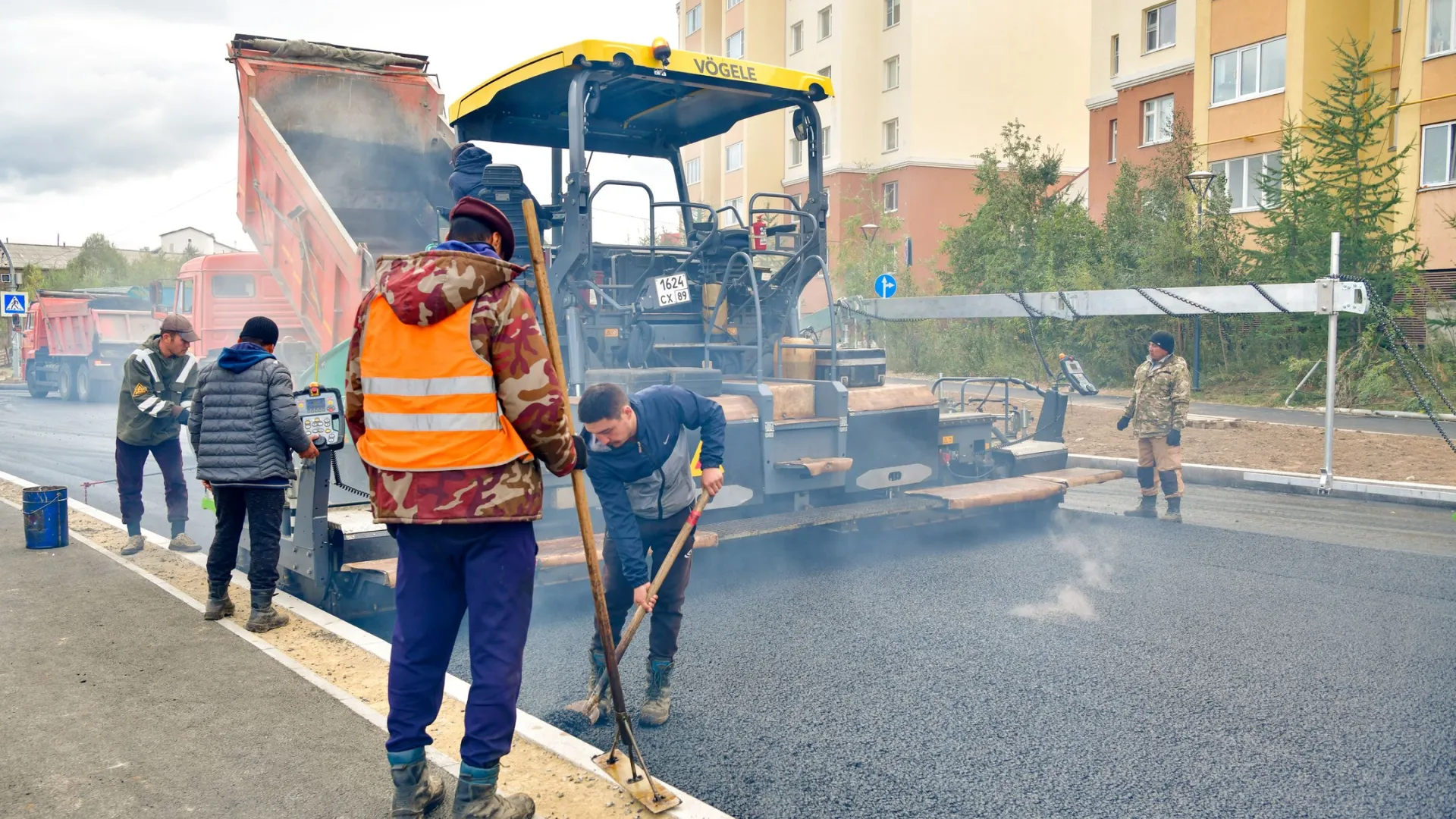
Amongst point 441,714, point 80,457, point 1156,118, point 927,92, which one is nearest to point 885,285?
point 1156,118

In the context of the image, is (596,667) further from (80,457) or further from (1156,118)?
(1156,118)

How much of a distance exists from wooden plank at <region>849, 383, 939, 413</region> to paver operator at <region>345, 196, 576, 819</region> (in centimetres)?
Answer: 393

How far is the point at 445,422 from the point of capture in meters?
2.94

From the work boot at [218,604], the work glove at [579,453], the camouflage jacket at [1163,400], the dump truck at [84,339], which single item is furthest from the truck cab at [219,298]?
the work glove at [579,453]

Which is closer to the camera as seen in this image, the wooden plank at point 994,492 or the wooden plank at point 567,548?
the wooden plank at point 567,548

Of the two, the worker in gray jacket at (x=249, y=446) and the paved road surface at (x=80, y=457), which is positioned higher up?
the worker in gray jacket at (x=249, y=446)

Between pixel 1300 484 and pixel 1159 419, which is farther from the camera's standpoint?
pixel 1300 484

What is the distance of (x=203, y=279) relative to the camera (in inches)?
553

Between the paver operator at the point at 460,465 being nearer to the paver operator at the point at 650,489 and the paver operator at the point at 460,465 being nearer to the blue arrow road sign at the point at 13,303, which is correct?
the paver operator at the point at 650,489

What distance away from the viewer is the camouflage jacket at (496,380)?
114 inches

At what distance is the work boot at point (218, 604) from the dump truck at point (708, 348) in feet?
1.17

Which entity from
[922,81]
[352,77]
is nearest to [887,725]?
[352,77]

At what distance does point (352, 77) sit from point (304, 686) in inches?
316

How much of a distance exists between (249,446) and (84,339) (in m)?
19.2
